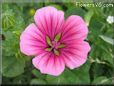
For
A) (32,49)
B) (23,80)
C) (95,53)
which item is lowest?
(23,80)

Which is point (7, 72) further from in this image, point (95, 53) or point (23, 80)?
point (95, 53)

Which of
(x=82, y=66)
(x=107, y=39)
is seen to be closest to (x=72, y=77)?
(x=82, y=66)

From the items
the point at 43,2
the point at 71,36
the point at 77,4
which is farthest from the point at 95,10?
the point at 71,36

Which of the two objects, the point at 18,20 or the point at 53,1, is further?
the point at 53,1

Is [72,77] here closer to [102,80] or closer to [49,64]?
[102,80]

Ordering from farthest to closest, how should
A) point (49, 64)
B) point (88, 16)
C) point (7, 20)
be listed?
1. point (88, 16)
2. point (7, 20)
3. point (49, 64)

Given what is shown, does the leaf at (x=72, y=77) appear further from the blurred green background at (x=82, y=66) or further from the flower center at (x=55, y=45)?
the flower center at (x=55, y=45)

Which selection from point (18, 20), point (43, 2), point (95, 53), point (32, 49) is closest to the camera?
point (32, 49)
